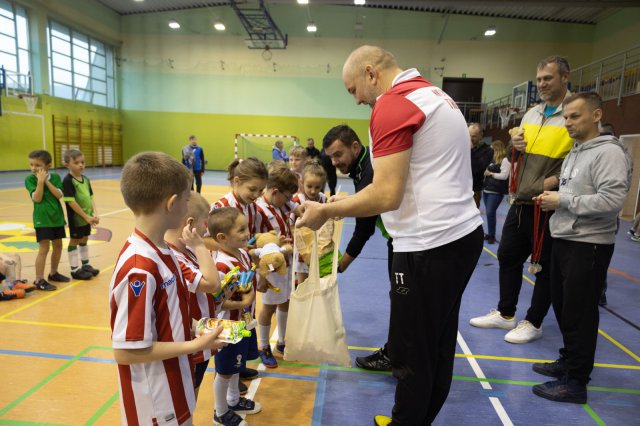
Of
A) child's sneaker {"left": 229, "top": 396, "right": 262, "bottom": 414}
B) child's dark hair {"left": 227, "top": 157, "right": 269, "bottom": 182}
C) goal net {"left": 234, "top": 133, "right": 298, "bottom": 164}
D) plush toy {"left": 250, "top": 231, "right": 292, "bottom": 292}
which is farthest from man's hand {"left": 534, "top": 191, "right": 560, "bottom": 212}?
goal net {"left": 234, "top": 133, "right": 298, "bottom": 164}

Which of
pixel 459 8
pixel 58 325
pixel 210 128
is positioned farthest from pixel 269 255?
pixel 210 128

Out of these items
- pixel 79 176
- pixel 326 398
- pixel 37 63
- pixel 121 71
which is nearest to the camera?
pixel 326 398

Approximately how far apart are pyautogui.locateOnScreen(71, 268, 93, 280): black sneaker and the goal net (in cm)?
1807

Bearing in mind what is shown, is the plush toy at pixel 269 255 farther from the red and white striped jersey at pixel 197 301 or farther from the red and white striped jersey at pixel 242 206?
the red and white striped jersey at pixel 197 301

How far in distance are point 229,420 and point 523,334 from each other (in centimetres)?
274

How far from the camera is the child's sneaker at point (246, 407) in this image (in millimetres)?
2463

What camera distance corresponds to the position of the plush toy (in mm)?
2543

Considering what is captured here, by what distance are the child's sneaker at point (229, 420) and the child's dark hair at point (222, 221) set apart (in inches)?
42.8

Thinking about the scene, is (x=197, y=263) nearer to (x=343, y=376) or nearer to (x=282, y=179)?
(x=282, y=179)

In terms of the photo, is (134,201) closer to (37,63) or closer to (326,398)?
(326,398)

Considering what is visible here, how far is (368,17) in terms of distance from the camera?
21.4 m

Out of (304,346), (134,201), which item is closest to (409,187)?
(134,201)

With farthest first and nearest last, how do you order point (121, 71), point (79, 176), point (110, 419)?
1. point (121, 71)
2. point (79, 176)
3. point (110, 419)

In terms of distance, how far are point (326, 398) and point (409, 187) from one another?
5.69 feet
